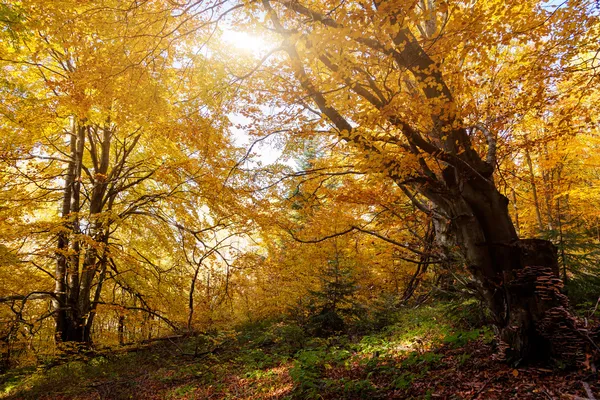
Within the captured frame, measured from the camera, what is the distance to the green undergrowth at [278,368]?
205 inches

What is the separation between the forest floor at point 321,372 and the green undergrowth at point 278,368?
0.08 ft

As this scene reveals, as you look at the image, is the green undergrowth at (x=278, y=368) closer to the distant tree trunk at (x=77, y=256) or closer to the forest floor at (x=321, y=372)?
the forest floor at (x=321, y=372)

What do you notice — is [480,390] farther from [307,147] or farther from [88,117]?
[88,117]

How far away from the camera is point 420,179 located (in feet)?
15.9

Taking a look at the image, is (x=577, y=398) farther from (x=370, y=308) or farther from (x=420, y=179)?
(x=370, y=308)

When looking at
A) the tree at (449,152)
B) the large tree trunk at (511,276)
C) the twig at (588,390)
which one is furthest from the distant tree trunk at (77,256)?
the twig at (588,390)

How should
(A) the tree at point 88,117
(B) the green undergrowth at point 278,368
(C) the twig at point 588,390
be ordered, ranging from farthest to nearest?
(A) the tree at point 88,117 → (B) the green undergrowth at point 278,368 → (C) the twig at point 588,390

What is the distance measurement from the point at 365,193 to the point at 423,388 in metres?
3.94

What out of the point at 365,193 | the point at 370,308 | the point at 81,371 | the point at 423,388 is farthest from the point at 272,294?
the point at 423,388

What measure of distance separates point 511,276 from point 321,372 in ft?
12.9

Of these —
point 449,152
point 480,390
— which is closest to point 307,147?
point 449,152

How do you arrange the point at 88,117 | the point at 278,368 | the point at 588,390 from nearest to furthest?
the point at 588,390 < the point at 278,368 < the point at 88,117

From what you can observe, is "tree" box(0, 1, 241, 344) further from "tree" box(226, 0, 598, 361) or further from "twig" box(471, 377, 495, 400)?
"twig" box(471, 377, 495, 400)

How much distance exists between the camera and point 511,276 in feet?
14.4
